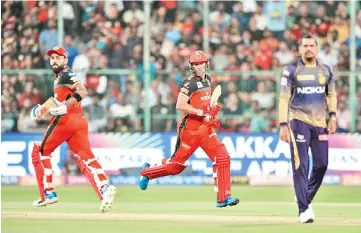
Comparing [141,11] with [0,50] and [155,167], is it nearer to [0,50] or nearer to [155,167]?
[0,50]

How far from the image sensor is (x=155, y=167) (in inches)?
610

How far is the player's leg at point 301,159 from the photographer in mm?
13273

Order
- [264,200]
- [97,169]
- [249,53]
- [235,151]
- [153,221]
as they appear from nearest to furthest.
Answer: [153,221]
[97,169]
[264,200]
[235,151]
[249,53]

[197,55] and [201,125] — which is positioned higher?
[197,55]

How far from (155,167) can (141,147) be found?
684cm

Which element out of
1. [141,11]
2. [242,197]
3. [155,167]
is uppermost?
[141,11]

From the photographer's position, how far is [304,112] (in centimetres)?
1341

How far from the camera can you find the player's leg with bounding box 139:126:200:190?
14777 mm

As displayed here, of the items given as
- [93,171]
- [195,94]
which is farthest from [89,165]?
[195,94]

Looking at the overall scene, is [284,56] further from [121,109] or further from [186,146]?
[186,146]

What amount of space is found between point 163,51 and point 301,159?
36.1ft

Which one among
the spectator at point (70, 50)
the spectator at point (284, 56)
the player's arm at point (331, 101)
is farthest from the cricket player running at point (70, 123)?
the spectator at point (284, 56)

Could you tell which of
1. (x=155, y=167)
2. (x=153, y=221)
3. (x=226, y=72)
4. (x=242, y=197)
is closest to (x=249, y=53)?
(x=226, y=72)

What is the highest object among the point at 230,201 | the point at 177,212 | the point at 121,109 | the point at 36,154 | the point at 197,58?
the point at 197,58
